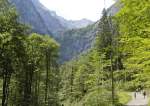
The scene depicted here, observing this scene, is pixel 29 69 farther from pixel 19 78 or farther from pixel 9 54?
pixel 9 54

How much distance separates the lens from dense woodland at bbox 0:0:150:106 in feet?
43.6

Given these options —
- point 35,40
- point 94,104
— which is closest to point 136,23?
point 94,104

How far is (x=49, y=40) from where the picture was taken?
67125 millimetres

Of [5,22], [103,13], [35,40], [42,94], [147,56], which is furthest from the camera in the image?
[103,13]

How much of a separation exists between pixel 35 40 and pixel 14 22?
21508 mm

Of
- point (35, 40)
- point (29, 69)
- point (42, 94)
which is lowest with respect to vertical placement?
point (42, 94)

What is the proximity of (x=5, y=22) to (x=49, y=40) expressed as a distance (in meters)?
24.9

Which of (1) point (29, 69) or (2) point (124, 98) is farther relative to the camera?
(1) point (29, 69)

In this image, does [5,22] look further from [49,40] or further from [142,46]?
[142,46]

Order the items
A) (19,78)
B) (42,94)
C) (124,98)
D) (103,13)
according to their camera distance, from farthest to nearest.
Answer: (103,13), (42,94), (19,78), (124,98)

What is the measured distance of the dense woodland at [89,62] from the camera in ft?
43.6

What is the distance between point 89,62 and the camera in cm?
5378

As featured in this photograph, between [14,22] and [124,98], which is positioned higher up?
[14,22]

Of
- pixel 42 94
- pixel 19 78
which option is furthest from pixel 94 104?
pixel 42 94
